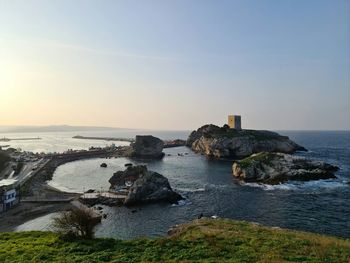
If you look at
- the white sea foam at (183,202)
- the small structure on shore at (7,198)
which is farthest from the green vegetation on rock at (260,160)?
the small structure on shore at (7,198)

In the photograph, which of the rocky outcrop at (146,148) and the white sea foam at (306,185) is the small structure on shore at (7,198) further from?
the rocky outcrop at (146,148)

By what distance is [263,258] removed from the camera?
24266 millimetres

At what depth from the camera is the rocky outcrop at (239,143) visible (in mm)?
147250

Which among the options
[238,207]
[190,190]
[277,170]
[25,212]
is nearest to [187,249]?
[238,207]

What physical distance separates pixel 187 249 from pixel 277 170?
66.5 m

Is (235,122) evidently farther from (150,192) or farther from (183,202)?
(183,202)

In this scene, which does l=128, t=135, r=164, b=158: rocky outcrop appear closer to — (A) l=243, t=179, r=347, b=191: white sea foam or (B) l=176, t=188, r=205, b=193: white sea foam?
(B) l=176, t=188, r=205, b=193: white sea foam

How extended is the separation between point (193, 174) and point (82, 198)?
41.4 meters

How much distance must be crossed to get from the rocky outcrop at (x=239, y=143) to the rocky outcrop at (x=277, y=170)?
50444 mm

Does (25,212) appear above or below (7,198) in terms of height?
below

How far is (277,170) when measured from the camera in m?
88.3

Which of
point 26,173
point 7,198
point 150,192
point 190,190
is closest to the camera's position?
point 7,198

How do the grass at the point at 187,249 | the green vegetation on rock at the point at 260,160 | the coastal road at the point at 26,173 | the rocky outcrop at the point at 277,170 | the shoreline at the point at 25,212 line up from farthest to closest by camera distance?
the green vegetation on rock at the point at 260,160, the coastal road at the point at 26,173, the rocky outcrop at the point at 277,170, the shoreline at the point at 25,212, the grass at the point at 187,249

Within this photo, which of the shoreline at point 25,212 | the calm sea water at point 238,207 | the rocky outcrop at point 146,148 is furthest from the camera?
the rocky outcrop at point 146,148
